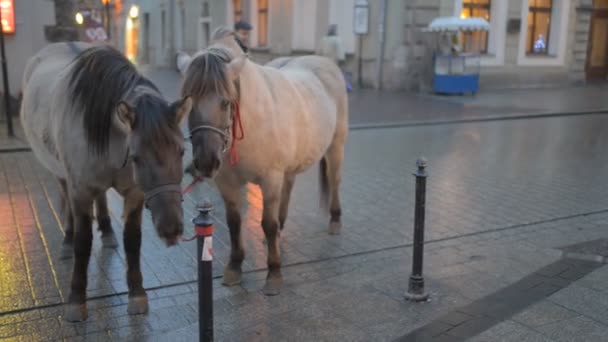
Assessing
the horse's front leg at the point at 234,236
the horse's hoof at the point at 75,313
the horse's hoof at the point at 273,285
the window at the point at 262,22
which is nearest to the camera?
the horse's hoof at the point at 75,313

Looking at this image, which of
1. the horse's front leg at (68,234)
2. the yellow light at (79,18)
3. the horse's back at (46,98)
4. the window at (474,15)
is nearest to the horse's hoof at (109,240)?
the horse's front leg at (68,234)

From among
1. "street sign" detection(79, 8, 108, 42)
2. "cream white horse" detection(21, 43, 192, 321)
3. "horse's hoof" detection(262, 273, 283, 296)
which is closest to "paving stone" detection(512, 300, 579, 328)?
"horse's hoof" detection(262, 273, 283, 296)

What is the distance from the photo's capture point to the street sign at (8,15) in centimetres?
1283

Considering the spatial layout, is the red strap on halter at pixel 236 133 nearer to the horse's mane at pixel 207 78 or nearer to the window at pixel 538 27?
the horse's mane at pixel 207 78

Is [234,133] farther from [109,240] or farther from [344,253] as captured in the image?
[109,240]

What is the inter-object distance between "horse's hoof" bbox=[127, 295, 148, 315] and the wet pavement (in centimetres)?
7

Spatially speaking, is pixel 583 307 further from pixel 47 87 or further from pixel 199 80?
pixel 47 87

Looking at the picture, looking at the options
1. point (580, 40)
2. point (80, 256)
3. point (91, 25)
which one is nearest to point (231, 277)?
point (80, 256)

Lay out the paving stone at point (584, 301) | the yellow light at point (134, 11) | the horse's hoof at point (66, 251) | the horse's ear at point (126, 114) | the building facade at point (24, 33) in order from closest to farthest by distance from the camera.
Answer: the horse's ear at point (126, 114) < the paving stone at point (584, 301) < the horse's hoof at point (66, 251) < the building facade at point (24, 33) < the yellow light at point (134, 11)

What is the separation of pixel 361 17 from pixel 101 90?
17711 mm

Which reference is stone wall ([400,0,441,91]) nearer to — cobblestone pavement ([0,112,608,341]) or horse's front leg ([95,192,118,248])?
cobblestone pavement ([0,112,608,341])

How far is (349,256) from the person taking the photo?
17.7 ft

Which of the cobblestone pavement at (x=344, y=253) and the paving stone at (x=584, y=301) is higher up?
the paving stone at (x=584, y=301)

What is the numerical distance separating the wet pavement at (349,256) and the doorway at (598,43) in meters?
16.8
